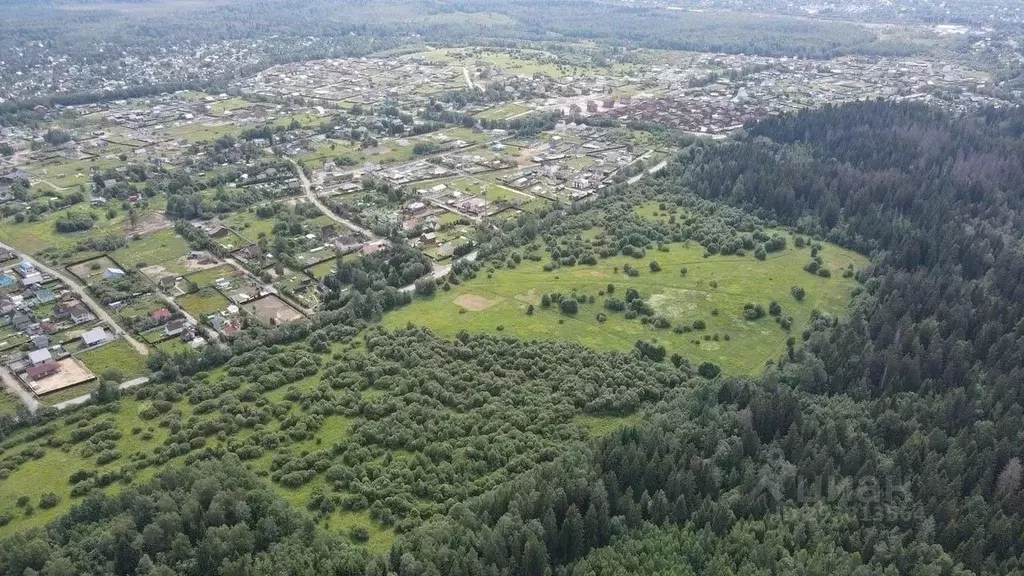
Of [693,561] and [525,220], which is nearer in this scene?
[693,561]

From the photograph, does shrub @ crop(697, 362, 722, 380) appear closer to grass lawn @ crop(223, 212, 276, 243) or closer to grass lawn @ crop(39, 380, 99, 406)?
grass lawn @ crop(39, 380, 99, 406)

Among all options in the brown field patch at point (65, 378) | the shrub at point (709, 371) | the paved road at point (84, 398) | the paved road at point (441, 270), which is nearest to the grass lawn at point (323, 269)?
the paved road at point (441, 270)

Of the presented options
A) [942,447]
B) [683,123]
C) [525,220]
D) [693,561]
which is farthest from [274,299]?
[683,123]

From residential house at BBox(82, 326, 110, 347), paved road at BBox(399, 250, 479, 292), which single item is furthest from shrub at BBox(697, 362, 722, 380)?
residential house at BBox(82, 326, 110, 347)

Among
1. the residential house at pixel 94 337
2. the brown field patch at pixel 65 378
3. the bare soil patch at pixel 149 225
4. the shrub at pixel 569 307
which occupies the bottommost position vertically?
the brown field patch at pixel 65 378

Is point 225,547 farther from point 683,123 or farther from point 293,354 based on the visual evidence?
point 683,123

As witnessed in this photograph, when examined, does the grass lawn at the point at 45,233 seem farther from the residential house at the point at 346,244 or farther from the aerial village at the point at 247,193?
the residential house at the point at 346,244

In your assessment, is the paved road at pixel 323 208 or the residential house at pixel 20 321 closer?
the residential house at pixel 20 321
